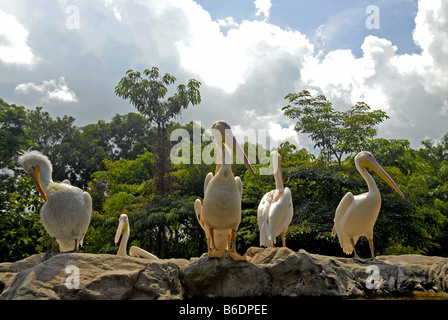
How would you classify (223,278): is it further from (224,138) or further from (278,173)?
(278,173)

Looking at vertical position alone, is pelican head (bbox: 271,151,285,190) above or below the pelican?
above

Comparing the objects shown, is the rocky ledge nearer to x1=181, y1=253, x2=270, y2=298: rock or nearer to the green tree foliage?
x1=181, y1=253, x2=270, y2=298: rock

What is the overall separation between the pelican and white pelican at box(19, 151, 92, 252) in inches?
107

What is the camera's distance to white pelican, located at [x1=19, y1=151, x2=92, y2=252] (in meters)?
6.11

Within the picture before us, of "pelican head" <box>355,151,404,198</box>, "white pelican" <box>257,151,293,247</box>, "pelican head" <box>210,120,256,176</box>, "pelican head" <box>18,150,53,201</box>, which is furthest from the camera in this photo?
"pelican head" <box>355,151,404,198</box>

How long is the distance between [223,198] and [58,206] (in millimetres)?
3296

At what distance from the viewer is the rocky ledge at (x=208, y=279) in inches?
169

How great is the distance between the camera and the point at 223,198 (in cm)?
466

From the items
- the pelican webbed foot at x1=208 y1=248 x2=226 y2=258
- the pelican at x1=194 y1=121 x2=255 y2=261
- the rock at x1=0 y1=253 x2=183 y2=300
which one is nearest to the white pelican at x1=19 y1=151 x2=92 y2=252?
the rock at x1=0 y1=253 x2=183 y2=300

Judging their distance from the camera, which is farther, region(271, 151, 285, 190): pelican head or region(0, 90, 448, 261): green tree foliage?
region(0, 90, 448, 261): green tree foliage

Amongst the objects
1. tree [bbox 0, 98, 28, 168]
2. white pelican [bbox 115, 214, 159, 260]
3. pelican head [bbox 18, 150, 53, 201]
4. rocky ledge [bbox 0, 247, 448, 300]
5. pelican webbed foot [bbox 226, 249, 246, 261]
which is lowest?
rocky ledge [bbox 0, 247, 448, 300]

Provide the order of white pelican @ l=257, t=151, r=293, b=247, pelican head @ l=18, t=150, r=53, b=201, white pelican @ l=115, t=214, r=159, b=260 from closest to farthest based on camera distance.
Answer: pelican head @ l=18, t=150, r=53, b=201
white pelican @ l=257, t=151, r=293, b=247
white pelican @ l=115, t=214, r=159, b=260

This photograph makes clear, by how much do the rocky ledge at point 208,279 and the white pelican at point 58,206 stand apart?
2.49 ft
